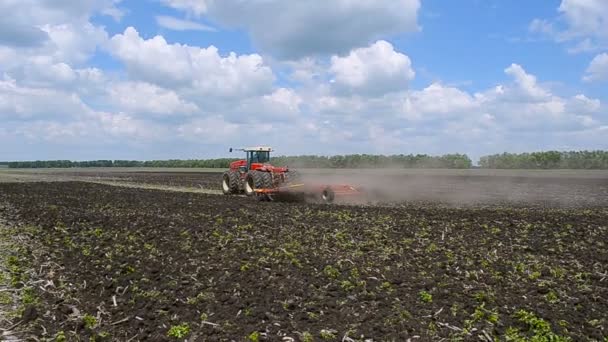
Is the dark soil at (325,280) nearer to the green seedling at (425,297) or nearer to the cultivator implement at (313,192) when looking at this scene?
the green seedling at (425,297)

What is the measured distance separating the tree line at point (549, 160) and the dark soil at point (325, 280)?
51.1 metres

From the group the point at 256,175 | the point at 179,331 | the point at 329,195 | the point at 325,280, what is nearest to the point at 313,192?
the point at 329,195

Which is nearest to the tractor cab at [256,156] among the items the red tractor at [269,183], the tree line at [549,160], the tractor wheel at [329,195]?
the red tractor at [269,183]

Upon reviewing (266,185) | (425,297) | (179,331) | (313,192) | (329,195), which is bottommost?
(179,331)

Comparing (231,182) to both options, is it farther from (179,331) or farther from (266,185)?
(179,331)

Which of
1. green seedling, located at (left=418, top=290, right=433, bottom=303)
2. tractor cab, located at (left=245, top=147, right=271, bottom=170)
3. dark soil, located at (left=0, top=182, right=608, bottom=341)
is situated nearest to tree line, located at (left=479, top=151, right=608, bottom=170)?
tractor cab, located at (left=245, top=147, right=271, bottom=170)

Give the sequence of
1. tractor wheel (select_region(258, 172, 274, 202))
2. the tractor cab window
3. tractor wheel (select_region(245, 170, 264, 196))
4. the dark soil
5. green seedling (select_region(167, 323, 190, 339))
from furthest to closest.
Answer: the tractor cab window < tractor wheel (select_region(245, 170, 264, 196)) < tractor wheel (select_region(258, 172, 274, 202)) < the dark soil < green seedling (select_region(167, 323, 190, 339))

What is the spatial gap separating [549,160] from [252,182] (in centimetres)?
4905

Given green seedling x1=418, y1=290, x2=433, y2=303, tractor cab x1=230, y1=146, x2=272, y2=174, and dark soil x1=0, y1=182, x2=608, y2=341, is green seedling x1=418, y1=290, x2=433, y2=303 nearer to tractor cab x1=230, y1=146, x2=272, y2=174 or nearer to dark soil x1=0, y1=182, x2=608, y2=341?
dark soil x1=0, y1=182, x2=608, y2=341

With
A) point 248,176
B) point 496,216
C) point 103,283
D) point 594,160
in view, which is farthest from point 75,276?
point 594,160

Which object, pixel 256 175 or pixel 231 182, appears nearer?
pixel 256 175

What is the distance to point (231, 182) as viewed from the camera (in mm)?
30125

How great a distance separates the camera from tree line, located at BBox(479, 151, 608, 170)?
Result: 6209cm

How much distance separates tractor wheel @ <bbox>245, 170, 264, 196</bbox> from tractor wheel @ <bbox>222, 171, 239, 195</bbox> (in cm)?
139
